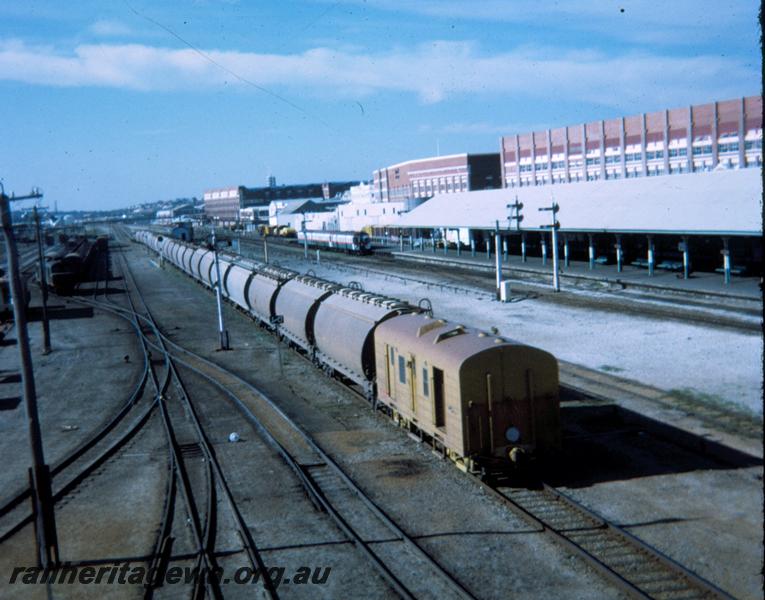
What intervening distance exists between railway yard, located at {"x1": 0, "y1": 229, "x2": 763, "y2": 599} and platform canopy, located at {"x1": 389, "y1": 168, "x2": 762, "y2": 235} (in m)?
11.4

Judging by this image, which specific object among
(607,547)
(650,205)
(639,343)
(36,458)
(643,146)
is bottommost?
(607,547)

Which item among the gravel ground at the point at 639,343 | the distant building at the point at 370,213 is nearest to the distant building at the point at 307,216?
the distant building at the point at 370,213

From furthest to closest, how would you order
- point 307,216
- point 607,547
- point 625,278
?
point 307,216 < point 625,278 < point 607,547

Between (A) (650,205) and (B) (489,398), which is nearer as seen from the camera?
(B) (489,398)

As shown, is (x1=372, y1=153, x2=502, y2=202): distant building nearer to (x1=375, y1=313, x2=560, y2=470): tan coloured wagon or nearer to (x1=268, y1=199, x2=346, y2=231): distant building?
(x1=268, y1=199, x2=346, y2=231): distant building

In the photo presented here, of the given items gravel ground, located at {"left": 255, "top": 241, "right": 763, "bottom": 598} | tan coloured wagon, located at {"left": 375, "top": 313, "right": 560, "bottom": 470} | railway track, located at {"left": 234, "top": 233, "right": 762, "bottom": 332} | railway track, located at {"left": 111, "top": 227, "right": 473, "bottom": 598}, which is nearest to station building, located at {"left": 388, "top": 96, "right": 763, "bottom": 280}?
railway track, located at {"left": 234, "top": 233, "right": 762, "bottom": 332}

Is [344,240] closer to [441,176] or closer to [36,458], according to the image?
[441,176]

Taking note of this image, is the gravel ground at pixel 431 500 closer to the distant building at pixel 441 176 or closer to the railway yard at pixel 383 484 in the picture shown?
the railway yard at pixel 383 484

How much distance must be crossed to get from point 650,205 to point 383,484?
4195cm

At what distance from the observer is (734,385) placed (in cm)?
2419

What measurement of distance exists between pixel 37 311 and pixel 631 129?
7341 cm

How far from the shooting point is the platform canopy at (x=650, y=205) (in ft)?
146

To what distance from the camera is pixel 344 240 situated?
318 ft

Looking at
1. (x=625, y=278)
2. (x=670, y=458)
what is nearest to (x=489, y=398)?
(x=670, y=458)
